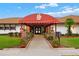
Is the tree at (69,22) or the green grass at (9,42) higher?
the tree at (69,22)

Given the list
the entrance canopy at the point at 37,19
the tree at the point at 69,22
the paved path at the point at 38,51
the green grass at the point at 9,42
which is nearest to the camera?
the paved path at the point at 38,51

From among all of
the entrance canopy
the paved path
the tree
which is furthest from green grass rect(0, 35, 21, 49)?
the tree

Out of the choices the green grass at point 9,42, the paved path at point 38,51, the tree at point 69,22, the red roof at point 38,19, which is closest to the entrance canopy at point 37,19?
the red roof at point 38,19

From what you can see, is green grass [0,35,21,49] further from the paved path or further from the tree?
the tree

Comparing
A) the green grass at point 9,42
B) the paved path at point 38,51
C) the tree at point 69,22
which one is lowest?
the paved path at point 38,51

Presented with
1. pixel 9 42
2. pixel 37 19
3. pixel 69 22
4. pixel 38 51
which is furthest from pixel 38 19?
pixel 69 22

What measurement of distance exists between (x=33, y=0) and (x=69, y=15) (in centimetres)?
2165

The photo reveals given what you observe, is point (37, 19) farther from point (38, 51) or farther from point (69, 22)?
point (69, 22)

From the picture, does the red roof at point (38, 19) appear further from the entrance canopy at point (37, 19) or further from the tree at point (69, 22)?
the tree at point (69, 22)

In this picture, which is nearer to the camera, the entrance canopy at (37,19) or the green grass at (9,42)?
the green grass at (9,42)

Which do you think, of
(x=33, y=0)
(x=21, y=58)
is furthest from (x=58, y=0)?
(x=21, y=58)

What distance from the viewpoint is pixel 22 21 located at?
2323 centimetres

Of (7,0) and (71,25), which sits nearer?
(7,0)

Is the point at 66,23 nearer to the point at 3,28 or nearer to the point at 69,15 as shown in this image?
the point at 69,15
